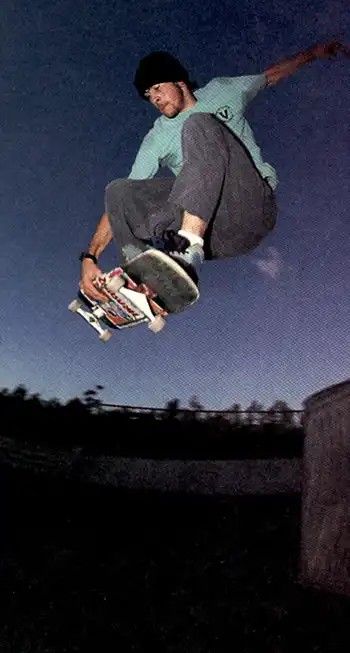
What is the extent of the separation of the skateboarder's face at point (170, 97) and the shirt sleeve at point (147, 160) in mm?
257

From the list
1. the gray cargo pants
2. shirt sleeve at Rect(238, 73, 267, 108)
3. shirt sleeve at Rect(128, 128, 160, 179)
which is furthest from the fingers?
shirt sleeve at Rect(238, 73, 267, 108)

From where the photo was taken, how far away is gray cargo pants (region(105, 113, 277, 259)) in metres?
2.55

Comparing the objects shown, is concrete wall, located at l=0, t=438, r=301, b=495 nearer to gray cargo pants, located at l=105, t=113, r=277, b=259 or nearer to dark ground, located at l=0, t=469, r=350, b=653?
dark ground, located at l=0, t=469, r=350, b=653

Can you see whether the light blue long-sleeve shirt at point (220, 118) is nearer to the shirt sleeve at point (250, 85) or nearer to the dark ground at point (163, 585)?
the shirt sleeve at point (250, 85)

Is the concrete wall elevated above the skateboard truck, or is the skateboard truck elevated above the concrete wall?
the skateboard truck

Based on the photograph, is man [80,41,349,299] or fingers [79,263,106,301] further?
fingers [79,263,106,301]

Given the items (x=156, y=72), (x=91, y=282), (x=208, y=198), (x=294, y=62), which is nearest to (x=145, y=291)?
(x=91, y=282)

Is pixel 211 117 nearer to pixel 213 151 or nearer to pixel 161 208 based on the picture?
pixel 213 151

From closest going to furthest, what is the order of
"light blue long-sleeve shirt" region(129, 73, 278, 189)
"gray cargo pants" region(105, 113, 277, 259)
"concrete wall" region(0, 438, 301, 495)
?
"gray cargo pants" region(105, 113, 277, 259) < "light blue long-sleeve shirt" region(129, 73, 278, 189) < "concrete wall" region(0, 438, 301, 495)

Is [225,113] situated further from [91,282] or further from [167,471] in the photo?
[167,471]

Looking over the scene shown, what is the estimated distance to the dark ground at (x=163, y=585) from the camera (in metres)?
3.47

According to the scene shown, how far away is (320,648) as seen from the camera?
3133mm

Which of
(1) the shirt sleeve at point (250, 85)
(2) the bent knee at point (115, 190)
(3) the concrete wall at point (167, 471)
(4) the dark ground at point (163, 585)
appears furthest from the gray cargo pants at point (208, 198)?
(3) the concrete wall at point (167, 471)

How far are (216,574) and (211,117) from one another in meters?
3.71
